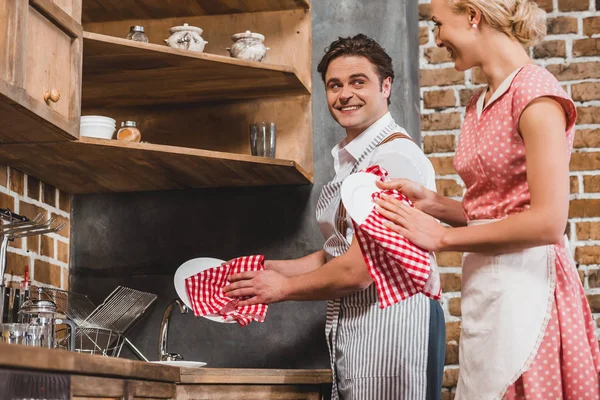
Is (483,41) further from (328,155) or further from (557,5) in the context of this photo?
(557,5)

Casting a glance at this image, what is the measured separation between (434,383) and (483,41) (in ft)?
3.40

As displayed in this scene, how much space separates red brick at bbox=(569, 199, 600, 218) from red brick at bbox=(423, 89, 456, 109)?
613mm

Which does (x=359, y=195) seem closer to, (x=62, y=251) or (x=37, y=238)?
(x=37, y=238)

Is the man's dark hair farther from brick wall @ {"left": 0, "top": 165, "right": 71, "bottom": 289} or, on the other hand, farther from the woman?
brick wall @ {"left": 0, "top": 165, "right": 71, "bottom": 289}

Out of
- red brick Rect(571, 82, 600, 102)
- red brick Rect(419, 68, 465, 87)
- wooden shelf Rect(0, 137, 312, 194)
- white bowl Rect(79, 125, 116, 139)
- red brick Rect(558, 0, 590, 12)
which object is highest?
red brick Rect(558, 0, 590, 12)

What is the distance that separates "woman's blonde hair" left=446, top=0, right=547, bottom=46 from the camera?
173 cm

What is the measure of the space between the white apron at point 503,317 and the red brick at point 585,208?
1.80 meters

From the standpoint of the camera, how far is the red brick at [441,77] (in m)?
3.52

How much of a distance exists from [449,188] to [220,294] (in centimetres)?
122

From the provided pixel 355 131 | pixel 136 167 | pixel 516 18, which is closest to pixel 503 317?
pixel 516 18

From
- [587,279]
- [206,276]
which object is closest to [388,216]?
[206,276]

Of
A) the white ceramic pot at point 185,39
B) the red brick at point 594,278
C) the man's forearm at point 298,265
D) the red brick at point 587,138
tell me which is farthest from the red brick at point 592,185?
the white ceramic pot at point 185,39

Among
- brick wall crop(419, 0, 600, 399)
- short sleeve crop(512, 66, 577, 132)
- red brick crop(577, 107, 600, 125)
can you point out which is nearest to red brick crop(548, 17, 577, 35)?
brick wall crop(419, 0, 600, 399)

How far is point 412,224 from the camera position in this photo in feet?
5.66
